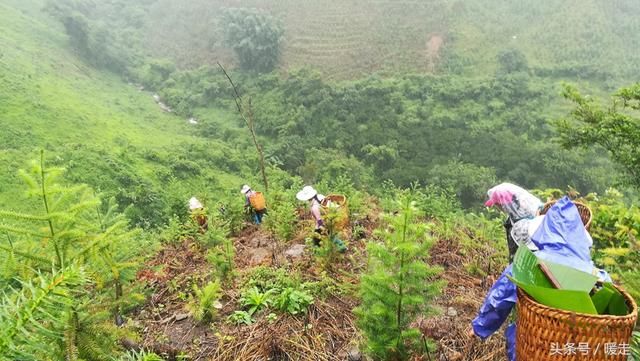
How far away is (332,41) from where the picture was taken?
34312 millimetres

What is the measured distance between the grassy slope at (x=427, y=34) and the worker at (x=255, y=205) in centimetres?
2496

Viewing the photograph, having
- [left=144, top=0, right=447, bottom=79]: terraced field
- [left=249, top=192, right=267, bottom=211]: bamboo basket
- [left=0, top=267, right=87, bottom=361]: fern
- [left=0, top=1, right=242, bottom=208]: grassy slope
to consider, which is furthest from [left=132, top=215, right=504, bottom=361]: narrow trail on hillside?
[left=144, top=0, right=447, bottom=79]: terraced field

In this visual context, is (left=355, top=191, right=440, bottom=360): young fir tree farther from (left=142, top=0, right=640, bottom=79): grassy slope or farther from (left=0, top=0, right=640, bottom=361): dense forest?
(left=142, top=0, right=640, bottom=79): grassy slope

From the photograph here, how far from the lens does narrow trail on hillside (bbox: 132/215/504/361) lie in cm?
350

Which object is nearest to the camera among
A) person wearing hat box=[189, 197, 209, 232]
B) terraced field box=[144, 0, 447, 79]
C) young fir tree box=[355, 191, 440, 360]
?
young fir tree box=[355, 191, 440, 360]

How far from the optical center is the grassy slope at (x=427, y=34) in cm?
3041

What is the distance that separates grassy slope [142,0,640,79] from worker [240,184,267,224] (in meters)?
25.0

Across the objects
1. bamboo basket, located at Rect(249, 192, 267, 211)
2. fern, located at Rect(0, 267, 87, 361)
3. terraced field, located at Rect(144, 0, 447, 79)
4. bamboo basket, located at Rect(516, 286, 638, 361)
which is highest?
fern, located at Rect(0, 267, 87, 361)

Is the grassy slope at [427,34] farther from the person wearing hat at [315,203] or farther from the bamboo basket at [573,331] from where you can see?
the bamboo basket at [573,331]

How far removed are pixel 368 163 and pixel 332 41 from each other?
46.7ft

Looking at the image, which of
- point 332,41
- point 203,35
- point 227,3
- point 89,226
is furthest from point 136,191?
point 227,3

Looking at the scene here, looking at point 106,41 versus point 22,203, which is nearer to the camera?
point 22,203

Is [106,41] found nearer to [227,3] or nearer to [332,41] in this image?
[227,3]

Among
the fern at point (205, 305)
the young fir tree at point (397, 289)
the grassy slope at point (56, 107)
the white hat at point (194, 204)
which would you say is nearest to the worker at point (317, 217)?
the fern at point (205, 305)
